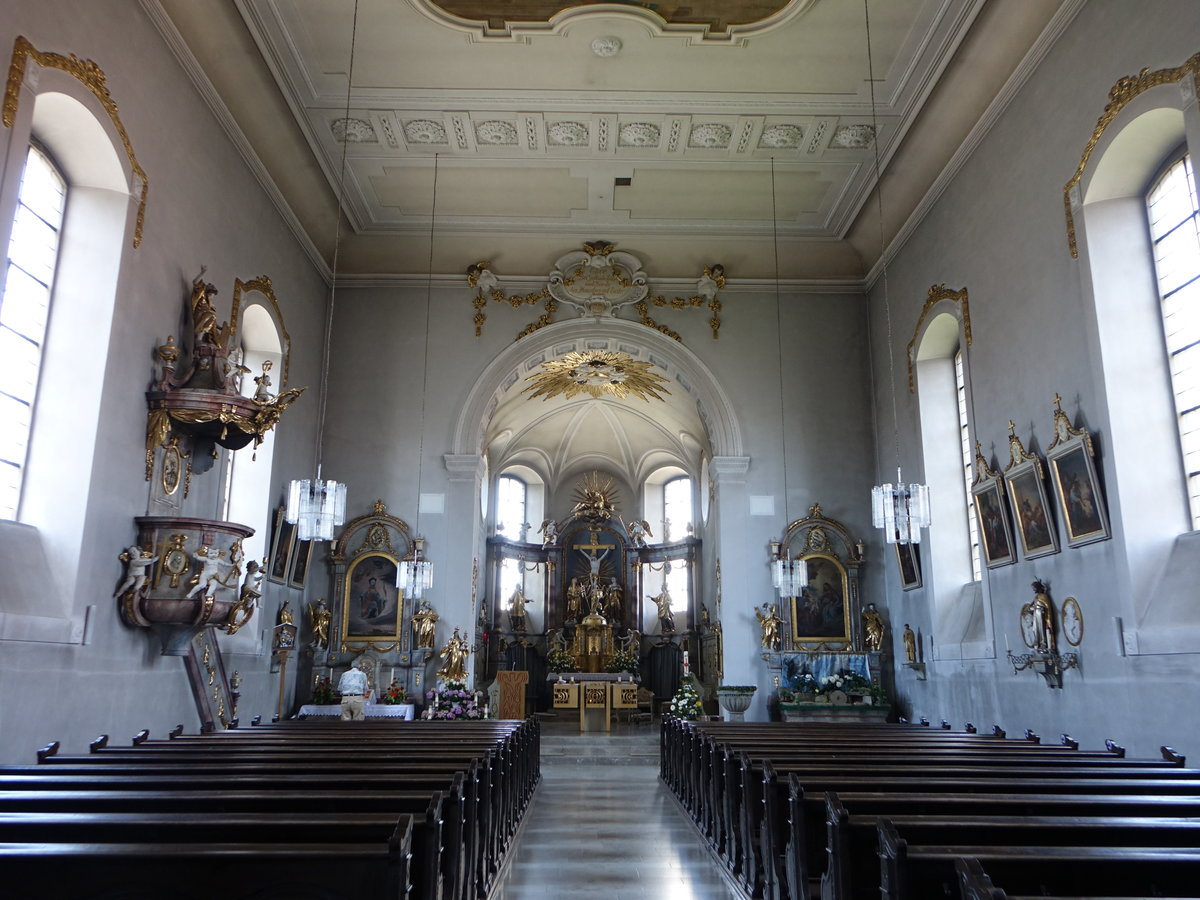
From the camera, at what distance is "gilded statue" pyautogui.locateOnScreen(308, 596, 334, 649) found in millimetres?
14142

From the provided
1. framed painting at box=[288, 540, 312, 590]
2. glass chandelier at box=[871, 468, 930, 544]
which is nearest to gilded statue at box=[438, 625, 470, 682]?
framed painting at box=[288, 540, 312, 590]

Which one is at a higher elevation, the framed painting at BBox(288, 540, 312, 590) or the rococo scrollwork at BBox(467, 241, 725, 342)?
the rococo scrollwork at BBox(467, 241, 725, 342)

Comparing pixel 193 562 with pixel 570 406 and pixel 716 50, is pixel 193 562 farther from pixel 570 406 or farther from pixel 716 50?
pixel 570 406

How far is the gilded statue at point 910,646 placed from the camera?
13.3 metres

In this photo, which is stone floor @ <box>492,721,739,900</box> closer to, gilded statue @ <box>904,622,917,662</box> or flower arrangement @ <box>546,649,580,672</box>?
gilded statue @ <box>904,622,917,662</box>

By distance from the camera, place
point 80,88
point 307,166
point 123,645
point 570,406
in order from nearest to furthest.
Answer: point 80,88, point 123,645, point 307,166, point 570,406

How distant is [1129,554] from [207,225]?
33.3 feet

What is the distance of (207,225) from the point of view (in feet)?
34.4

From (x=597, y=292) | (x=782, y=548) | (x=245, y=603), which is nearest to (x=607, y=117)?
(x=597, y=292)

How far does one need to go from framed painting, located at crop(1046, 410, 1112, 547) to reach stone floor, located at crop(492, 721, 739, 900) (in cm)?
468

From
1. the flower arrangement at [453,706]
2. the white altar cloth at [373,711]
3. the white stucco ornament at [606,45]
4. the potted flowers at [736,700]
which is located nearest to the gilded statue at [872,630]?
the potted flowers at [736,700]

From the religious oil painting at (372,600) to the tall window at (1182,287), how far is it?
10955 mm

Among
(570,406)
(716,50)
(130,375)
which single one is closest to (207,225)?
(130,375)

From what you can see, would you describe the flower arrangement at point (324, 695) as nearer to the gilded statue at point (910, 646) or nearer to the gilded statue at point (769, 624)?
the gilded statue at point (769, 624)
